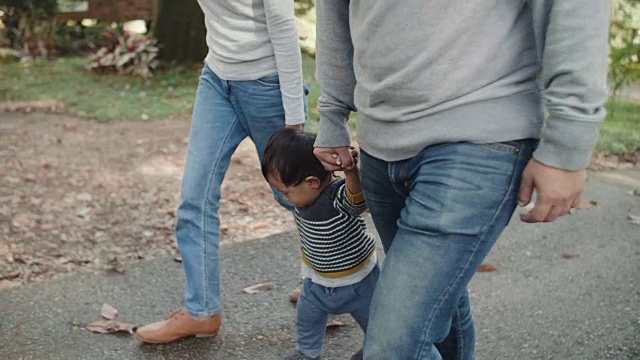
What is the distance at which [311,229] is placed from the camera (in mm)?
2838

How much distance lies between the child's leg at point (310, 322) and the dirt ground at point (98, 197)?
155 centimetres

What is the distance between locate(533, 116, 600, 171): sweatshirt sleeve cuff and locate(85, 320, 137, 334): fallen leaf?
7.74 ft

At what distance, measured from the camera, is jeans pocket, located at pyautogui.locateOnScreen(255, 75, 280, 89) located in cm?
314

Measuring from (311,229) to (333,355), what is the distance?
762mm

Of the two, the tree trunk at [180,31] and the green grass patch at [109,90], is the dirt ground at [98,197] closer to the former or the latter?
the green grass patch at [109,90]

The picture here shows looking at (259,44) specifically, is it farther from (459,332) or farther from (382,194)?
(459,332)

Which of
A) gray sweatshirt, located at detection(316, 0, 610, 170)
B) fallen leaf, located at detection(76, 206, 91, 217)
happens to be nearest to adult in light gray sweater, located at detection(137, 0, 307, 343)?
gray sweatshirt, located at detection(316, 0, 610, 170)

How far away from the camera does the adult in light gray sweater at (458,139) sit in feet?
5.76

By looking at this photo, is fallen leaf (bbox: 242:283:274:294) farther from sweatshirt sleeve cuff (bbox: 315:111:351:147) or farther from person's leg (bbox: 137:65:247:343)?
sweatshirt sleeve cuff (bbox: 315:111:351:147)

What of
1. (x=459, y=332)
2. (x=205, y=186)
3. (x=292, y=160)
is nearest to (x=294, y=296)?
(x=205, y=186)

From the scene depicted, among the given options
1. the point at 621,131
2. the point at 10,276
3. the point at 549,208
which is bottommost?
the point at 621,131

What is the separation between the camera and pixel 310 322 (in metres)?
3.04

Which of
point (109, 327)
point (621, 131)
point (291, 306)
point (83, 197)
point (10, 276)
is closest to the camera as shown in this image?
point (109, 327)

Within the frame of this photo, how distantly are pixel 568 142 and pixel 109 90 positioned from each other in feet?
28.0
